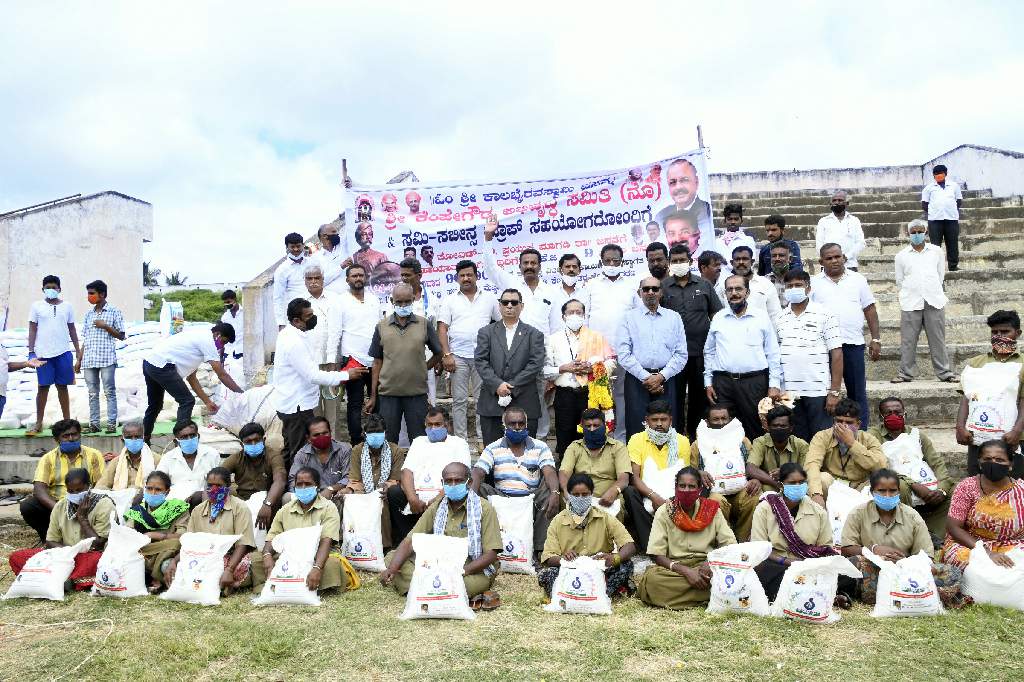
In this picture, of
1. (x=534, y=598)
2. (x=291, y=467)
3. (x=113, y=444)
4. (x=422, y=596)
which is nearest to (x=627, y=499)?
(x=534, y=598)

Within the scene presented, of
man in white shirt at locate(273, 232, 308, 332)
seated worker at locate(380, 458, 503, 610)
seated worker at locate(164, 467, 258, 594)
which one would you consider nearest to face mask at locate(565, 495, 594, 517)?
seated worker at locate(380, 458, 503, 610)

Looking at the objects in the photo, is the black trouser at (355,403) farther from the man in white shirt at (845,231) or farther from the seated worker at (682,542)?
the man in white shirt at (845,231)

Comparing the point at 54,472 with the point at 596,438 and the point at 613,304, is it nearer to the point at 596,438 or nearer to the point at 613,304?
the point at 596,438

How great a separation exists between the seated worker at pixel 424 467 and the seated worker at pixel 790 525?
243cm

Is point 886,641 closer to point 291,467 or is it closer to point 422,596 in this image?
point 422,596

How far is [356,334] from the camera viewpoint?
28.1 ft

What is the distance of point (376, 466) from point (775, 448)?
11.1 feet

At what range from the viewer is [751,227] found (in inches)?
600

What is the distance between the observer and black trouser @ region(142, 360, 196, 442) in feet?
28.9

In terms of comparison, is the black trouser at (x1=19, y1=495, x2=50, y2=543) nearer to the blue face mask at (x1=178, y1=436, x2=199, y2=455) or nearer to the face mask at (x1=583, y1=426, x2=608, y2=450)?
the blue face mask at (x1=178, y1=436, x2=199, y2=455)

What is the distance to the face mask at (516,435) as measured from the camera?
23.3ft

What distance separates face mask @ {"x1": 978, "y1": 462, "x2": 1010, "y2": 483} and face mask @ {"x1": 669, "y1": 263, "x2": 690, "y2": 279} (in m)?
3.10

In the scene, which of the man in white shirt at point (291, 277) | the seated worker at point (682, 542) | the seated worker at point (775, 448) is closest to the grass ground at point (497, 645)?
the seated worker at point (682, 542)

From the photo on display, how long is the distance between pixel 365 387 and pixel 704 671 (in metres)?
4.79
